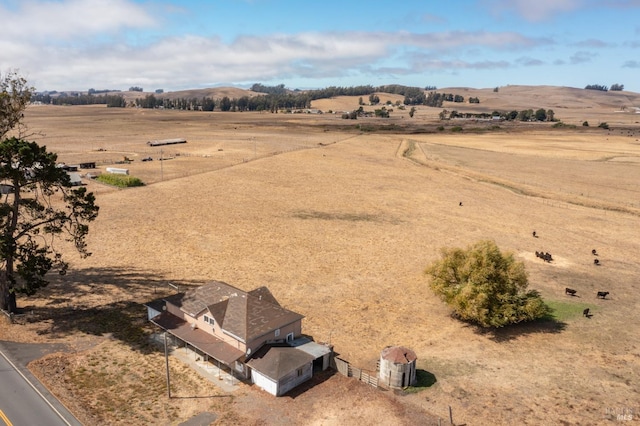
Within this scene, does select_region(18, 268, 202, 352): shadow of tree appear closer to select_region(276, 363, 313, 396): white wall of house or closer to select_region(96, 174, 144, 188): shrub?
select_region(276, 363, 313, 396): white wall of house

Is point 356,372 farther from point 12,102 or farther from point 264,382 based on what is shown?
point 12,102

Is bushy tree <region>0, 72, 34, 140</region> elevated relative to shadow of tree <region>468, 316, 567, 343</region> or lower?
elevated

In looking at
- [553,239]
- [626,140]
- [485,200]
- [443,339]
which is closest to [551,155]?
[626,140]

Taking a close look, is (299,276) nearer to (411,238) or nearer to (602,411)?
(411,238)

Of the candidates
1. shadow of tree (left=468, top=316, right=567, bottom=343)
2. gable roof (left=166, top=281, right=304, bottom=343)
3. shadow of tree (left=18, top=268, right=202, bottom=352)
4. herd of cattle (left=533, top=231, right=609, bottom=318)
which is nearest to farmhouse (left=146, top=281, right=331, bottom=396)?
gable roof (left=166, top=281, right=304, bottom=343)

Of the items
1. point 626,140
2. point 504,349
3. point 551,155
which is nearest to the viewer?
point 504,349

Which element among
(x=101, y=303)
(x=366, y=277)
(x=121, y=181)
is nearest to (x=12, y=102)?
(x=101, y=303)
